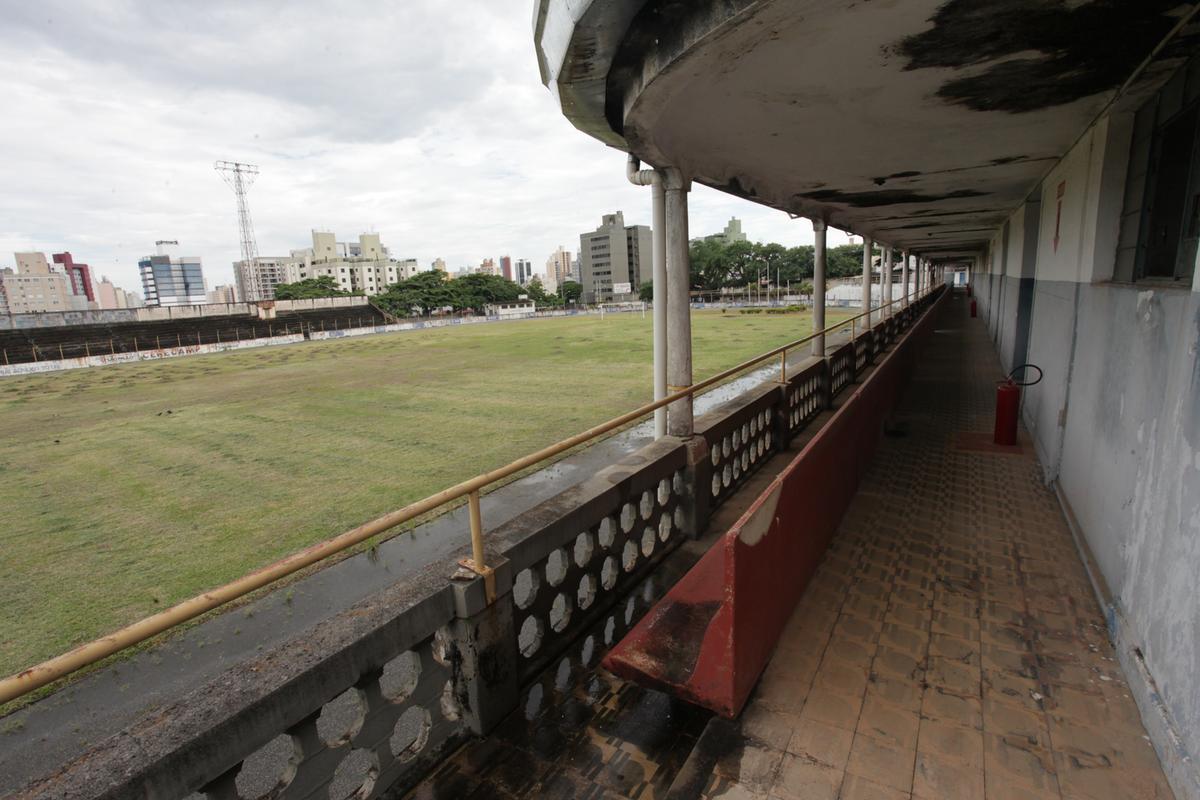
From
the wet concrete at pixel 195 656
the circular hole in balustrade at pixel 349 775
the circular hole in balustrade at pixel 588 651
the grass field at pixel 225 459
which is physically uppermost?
the circular hole in balustrade at pixel 588 651

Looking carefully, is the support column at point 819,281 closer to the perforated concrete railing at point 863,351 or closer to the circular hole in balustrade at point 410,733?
the perforated concrete railing at point 863,351

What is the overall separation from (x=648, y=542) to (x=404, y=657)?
220 cm

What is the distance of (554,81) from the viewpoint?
3.72 m

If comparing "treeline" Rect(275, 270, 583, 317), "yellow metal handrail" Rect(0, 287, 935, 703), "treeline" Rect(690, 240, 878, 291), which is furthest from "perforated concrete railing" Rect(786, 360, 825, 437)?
"treeline" Rect(690, 240, 878, 291)

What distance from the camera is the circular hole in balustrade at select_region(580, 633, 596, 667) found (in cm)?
345

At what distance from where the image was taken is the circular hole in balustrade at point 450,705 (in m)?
Result: 2.81

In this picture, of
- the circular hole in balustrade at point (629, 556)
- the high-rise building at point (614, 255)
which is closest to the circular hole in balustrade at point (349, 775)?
the circular hole in balustrade at point (629, 556)

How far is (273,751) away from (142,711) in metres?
1.39

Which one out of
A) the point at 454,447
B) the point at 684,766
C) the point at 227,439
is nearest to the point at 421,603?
the point at 684,766

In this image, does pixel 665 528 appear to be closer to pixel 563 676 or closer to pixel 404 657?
pixel 563 676

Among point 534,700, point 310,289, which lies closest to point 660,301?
point 534,700

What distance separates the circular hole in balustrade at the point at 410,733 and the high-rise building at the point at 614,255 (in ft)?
407

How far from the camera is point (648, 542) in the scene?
462 cm

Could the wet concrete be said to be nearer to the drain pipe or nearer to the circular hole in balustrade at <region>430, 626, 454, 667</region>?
the circular hole in balustrade at <region>430, 626, 454, 667</region>
